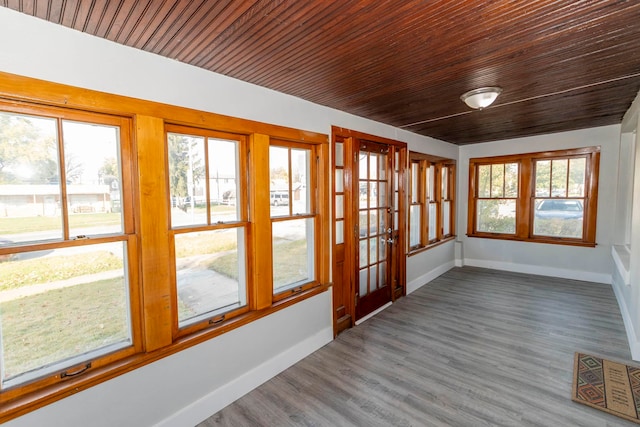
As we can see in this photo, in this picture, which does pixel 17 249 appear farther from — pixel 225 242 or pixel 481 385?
pixel 481 385

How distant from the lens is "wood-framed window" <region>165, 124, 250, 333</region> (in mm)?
2098

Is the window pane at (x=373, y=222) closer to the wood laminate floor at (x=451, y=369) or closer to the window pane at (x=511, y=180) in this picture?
the wood laminate floor at (x=451, y=369)

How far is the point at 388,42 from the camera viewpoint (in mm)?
1790

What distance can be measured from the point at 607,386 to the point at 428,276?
2850 mm

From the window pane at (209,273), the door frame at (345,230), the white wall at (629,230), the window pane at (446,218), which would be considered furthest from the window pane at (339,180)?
the window pane at (446,218)

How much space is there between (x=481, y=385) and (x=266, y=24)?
3064 mm

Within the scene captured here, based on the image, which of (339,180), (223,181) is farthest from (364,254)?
(223,181)

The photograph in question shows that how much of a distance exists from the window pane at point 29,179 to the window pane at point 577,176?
22.0ft

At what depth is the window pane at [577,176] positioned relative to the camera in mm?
4930

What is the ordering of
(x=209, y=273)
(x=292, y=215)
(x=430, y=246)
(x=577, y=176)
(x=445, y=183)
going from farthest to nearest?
(x=445, y=183) → (x=430, y=246) → (x=577, y=176) → (x=292, y=215) → (x=209, y=273)

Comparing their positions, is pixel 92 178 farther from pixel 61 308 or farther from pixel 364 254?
pixel 364 254

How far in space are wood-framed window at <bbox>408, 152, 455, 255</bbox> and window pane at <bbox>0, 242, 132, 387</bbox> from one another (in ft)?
13.0

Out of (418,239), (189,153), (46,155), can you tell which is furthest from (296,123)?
(418,239)

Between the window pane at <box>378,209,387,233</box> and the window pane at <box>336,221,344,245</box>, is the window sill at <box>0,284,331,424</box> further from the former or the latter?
the window pane at <box>378,209,387,233</box>
